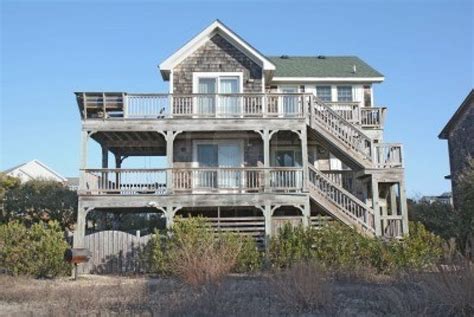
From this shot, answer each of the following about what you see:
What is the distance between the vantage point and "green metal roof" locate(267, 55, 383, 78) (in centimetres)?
2661

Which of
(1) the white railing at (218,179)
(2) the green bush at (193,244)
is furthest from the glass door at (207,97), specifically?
(2) the green bush at (193,244)

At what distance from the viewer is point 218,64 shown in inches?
974

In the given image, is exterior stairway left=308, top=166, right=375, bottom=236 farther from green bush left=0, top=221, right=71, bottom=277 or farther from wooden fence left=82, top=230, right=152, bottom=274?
green bush left=0, top=221, right=71, bottom=277

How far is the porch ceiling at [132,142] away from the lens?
76.5ft

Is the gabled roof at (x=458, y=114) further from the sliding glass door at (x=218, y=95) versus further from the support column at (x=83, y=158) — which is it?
the support column at (x=83, y=158)

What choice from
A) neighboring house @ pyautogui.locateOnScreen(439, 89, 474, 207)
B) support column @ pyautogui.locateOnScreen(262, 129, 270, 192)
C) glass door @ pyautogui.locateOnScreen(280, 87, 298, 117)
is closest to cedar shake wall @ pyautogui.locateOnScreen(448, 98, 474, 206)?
neighboring house @ pyautogui.locateOnScreen(439, 89, 474, 207)

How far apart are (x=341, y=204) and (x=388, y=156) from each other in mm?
2557

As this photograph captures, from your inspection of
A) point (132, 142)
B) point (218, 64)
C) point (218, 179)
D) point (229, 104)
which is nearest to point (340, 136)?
point (229, 104)

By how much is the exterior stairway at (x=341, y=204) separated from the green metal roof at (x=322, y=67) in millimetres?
6355

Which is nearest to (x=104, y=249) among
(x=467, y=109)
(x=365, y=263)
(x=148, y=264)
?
(x=148, y=264)

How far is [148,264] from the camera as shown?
1817 centimetres

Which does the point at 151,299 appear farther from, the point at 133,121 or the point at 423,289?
the point at 133,121

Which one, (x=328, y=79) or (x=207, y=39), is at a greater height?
(x=207, y=39)

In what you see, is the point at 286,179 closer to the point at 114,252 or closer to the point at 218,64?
the point at 218,64
